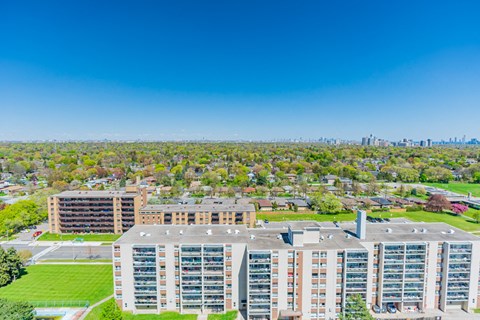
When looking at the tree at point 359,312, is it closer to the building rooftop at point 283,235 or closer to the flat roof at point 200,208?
the building rooftop at point 283,235

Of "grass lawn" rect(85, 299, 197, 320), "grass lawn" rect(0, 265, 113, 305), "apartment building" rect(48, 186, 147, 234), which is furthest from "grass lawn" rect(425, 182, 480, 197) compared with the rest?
"grass lawn" rect(0, 265, 113, 305)

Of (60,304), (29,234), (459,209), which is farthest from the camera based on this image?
(459,209)

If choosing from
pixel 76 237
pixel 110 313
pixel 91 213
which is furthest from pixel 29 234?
pixel 110 313

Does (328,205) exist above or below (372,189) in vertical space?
below

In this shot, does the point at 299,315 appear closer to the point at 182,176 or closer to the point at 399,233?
the point at 399,233

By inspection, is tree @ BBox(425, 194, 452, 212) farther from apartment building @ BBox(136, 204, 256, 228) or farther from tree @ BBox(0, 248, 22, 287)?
tree @ BBox(0, 248, 22, 287)

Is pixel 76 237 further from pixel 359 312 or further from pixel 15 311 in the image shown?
pixel 359 312

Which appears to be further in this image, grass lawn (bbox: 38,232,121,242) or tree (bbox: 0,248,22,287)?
grass lawn (bbox: 38,232,121,242)
